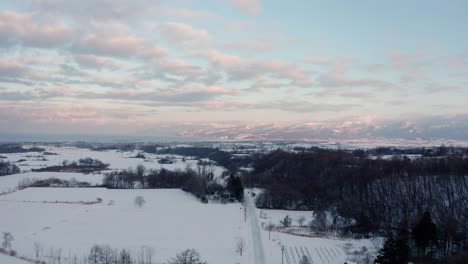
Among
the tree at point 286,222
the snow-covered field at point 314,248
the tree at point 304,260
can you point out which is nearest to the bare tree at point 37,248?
the snow-covered field at point 314,248

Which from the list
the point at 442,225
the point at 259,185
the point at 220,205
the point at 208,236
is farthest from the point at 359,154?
the point at 208,236

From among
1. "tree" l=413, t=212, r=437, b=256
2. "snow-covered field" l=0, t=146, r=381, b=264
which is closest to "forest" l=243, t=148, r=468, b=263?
"tree" l=413, t=212, r=437, b=256

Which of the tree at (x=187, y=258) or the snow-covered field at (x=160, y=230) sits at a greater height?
the tree at (x=187, y=258)

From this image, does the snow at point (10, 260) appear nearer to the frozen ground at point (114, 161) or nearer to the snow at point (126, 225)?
the snow at point (126, 225)

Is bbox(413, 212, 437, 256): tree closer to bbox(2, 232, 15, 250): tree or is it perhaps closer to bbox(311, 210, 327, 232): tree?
bbox(311, 210, 327, 232): tree

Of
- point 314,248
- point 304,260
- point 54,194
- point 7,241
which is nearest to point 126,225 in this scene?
point 7,241
